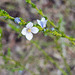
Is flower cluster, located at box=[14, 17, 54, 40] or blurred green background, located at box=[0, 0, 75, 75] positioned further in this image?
blurred green background, located at box=[0, 0, 75, 75]

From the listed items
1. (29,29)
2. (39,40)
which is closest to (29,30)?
(29,29)

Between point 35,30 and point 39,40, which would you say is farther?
point 39,40

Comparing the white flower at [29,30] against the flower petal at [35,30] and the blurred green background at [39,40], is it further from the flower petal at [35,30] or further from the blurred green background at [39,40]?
the blurred green background at [39,40]

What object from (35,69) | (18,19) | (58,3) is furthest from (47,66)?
(18,19)

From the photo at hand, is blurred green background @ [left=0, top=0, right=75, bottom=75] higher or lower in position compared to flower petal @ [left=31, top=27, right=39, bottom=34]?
higher

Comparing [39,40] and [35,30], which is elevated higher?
[39,40]

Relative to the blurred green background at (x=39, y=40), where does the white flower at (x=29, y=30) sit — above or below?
below

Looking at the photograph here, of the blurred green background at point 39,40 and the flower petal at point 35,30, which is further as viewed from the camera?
the blurred green background at point 39,40

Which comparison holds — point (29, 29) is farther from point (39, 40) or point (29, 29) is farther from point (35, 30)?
point (39, 40)

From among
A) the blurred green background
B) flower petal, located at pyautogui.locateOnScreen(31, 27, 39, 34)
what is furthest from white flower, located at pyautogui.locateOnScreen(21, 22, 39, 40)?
the blurred green background

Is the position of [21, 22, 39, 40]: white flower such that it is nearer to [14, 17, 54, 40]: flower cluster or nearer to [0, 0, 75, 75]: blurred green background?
[14, 17, 54, 40]: flower cluster

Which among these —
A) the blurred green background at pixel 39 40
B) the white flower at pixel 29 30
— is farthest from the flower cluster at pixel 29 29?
the blurred green background at pixel 39 40

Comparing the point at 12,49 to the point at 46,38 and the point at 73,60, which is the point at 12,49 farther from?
the point at 73,60
